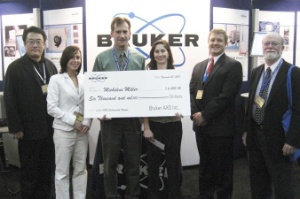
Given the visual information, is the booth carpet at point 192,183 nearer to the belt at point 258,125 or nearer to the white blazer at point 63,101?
the white blazer at point 63,101

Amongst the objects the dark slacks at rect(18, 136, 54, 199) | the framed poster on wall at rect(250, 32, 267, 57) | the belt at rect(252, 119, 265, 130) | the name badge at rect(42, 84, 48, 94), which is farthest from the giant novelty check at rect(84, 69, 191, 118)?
the framed poster on wall at rect(250, 32, 267, 57)

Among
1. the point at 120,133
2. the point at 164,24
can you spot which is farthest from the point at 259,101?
the point at 164,24

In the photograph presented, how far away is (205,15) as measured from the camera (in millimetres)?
4168

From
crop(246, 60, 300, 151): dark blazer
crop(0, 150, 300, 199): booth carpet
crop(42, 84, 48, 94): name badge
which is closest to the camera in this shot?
crop(246, 60, 300, 151): dark blazer

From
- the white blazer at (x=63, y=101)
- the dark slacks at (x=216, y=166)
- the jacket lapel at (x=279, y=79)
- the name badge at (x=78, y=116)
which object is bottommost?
the dark slacks at (x=216, y=166)

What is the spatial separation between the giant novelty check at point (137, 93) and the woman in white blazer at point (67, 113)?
116 millimetres

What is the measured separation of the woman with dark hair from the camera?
286cm

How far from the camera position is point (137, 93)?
112 inches

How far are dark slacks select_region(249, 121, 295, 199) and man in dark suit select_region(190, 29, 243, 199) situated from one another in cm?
30

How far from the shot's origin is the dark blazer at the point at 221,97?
289 cm

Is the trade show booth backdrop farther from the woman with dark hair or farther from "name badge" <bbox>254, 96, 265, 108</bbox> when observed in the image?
"name badge" <bbox>254, 96, 265, 108</bbox>

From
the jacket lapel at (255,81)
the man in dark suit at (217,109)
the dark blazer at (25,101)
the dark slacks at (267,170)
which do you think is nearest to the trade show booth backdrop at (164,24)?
the man in dark suit at (217,109)

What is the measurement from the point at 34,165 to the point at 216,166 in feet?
5.82

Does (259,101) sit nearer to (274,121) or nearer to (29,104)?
(274,121)
